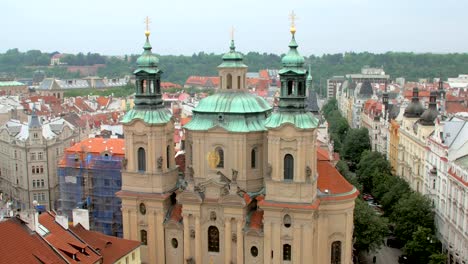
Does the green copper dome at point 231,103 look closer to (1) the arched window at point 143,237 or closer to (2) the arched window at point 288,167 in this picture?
(2) the arched window at point 288,167

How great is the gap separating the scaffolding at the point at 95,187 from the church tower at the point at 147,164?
50.4ft

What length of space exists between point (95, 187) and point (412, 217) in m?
41.4

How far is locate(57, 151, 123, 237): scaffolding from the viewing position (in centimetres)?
7525

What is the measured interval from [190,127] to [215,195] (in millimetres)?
7372

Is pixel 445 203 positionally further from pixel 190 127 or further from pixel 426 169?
pixel 190 127

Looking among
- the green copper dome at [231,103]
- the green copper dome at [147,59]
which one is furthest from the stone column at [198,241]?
the green copper dome at [147,59]

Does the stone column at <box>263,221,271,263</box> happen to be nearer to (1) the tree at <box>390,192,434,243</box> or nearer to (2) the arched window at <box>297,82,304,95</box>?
(2) the arched window at <box>297,82,304,95</box>

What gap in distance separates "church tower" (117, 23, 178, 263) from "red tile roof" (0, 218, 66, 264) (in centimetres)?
1486

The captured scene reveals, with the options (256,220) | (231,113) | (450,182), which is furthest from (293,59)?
(450,182)

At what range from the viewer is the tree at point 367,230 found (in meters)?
70.4

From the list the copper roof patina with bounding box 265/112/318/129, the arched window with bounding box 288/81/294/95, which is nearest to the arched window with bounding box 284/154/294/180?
the copper roof patina with bounding box 265/112/318/129

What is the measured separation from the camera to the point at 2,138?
9881cm

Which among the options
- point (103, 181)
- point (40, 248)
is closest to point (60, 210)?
point (103, 181)

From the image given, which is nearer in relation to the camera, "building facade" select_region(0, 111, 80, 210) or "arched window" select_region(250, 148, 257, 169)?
"arched window" select_region(250, 148, 257, 169)
